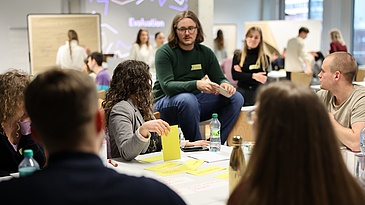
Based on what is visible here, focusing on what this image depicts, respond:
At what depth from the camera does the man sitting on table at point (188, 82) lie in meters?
2.98

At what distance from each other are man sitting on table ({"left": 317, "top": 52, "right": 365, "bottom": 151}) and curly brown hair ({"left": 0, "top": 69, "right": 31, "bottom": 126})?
1753 mm

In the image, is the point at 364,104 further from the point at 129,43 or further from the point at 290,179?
the point at 129,43

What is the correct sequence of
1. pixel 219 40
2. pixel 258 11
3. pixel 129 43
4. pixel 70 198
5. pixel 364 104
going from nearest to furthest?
pixel 70 198 < pixel 364 104 < pixel 219 40 < pixel 129 43 < pixel 258 11

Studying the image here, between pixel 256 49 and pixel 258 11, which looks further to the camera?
pixel 258 11

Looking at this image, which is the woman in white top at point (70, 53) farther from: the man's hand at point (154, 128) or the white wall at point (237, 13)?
the white wall at point (237, 13)

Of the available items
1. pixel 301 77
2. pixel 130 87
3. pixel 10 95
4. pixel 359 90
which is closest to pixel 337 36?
pixel 301 77

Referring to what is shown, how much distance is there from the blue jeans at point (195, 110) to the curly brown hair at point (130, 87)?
A: 798 millimetres

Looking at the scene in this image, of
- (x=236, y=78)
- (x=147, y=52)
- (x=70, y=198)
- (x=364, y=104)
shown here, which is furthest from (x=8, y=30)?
(x=70, y=198)

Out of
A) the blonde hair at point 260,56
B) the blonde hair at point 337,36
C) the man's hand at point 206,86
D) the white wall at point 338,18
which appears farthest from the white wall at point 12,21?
the white wall at point 338,18

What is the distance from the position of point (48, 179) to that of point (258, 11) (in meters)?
12.8

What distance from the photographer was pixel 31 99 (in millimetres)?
710

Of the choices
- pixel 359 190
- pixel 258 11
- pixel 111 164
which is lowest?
pixel 111 164

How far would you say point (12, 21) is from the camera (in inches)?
300

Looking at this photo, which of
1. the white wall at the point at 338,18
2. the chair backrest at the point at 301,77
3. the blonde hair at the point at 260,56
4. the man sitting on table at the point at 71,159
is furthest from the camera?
the white wall at the point at 338,18
